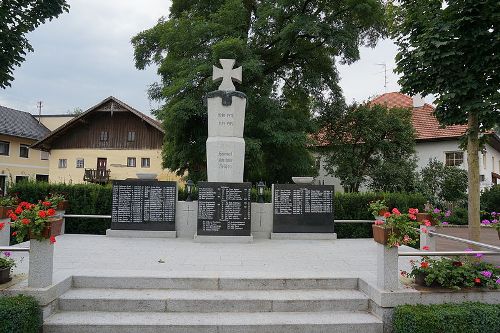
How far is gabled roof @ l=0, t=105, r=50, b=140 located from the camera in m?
35.0

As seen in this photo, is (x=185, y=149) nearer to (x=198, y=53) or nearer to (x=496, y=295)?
(x=198, y=53)

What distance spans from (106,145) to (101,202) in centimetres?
2315

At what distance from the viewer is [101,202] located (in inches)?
445

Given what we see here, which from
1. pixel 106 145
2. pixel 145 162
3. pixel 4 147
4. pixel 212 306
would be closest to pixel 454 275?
pixel 212 306

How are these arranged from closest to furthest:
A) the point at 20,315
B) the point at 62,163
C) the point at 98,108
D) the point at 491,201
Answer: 1. the point at 20,315
2. the point at 491,201
3. the point at 98,108
4. the point at 62,163

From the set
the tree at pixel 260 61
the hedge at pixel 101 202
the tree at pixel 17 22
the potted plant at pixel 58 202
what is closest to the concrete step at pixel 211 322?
the potted plant at pixel 58 202

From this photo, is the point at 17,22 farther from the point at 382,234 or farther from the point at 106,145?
the point at 106,145

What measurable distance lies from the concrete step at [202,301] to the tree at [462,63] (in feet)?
9.80

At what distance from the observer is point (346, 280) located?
5695mm

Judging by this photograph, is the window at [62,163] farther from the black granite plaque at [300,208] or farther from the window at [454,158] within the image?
the window at [454,158]

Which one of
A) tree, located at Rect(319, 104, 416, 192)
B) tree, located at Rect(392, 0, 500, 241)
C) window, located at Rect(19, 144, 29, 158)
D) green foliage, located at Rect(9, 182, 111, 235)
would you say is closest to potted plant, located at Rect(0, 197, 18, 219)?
green foliage, located at Rect(9, 182, 111, 235)

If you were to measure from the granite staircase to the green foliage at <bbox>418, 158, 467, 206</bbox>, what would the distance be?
57.4ft

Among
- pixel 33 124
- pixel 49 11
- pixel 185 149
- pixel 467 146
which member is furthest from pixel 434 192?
pixel 33 124

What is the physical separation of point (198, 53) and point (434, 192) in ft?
49.9
